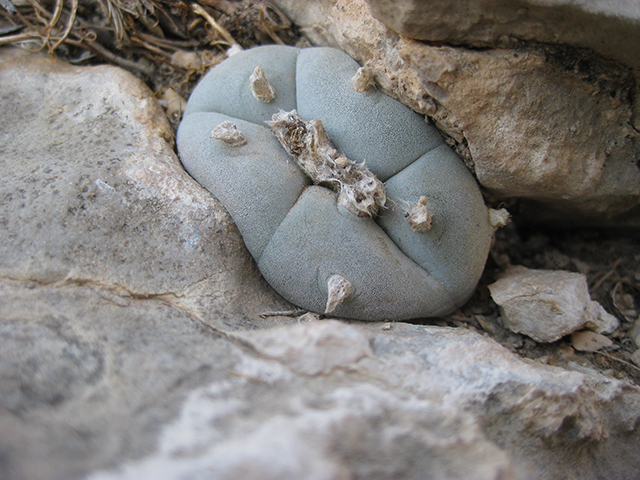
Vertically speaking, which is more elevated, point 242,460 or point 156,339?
point 242,460

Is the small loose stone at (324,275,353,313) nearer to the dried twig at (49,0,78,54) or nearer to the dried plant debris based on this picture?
the dried plant debris

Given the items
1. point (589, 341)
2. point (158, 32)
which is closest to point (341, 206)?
point (589, 341)

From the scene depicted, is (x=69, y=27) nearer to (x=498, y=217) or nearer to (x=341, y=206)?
(x=341, y=206)

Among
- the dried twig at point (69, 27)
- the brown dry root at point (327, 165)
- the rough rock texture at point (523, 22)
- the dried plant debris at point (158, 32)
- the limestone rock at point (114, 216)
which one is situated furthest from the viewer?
the dried plant debris at point (158, 32)

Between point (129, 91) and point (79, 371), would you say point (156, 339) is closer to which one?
point (79, 371)

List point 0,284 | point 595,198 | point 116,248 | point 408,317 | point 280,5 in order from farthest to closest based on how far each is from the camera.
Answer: point 280,5, point 595,198, point 408,317, point 116,248, point 0,284

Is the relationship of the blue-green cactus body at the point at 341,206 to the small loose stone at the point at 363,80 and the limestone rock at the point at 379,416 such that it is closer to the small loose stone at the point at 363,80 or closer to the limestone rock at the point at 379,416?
the small loose stone at the point at 363,80

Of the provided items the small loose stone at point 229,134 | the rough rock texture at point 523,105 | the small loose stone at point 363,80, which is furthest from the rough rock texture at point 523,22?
the small loose stone at point 229,134

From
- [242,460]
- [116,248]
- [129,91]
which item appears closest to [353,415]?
[242,460]
